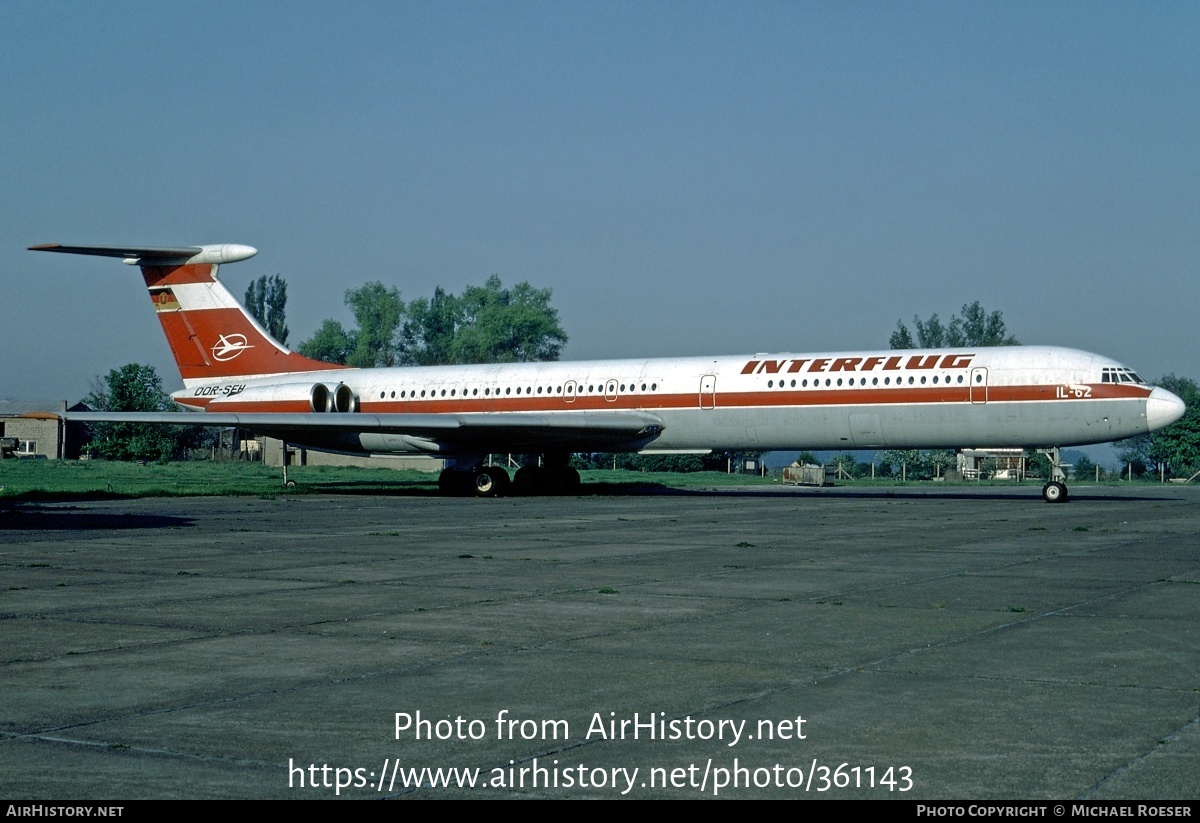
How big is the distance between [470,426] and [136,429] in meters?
59.0

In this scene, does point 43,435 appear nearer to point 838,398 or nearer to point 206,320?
point 206,320

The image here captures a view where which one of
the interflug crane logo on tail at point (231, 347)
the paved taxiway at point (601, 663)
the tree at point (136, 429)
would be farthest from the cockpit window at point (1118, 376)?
the tree at point (136, 429)

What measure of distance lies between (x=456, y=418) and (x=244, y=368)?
10.2m

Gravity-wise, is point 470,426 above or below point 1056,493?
above

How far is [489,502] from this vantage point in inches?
1178

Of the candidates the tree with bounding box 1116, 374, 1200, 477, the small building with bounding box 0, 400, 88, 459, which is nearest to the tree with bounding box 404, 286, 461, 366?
the small building with bounding box 0, 400, 88, 459

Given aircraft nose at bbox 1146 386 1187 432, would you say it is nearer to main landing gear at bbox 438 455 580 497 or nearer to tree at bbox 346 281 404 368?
main landing gear at bbox 438 455 580 497

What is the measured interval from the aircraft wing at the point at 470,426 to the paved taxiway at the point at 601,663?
15762 mm

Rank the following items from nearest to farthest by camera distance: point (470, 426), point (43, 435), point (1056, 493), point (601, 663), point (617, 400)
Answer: point (601, 663)
point (1056, 493)
point (470, 426)
point (617, 400)
point (43, 435)

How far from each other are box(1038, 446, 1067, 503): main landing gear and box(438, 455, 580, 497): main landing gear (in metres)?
12.9

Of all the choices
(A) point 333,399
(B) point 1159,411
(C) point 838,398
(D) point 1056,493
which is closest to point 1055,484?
(D) point 1056,493

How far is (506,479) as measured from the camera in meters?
35.0

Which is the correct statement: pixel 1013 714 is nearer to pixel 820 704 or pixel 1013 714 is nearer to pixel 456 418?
pixel 820 704

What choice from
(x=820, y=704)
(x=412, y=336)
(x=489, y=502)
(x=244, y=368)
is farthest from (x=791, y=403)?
(x=412, y=336)
